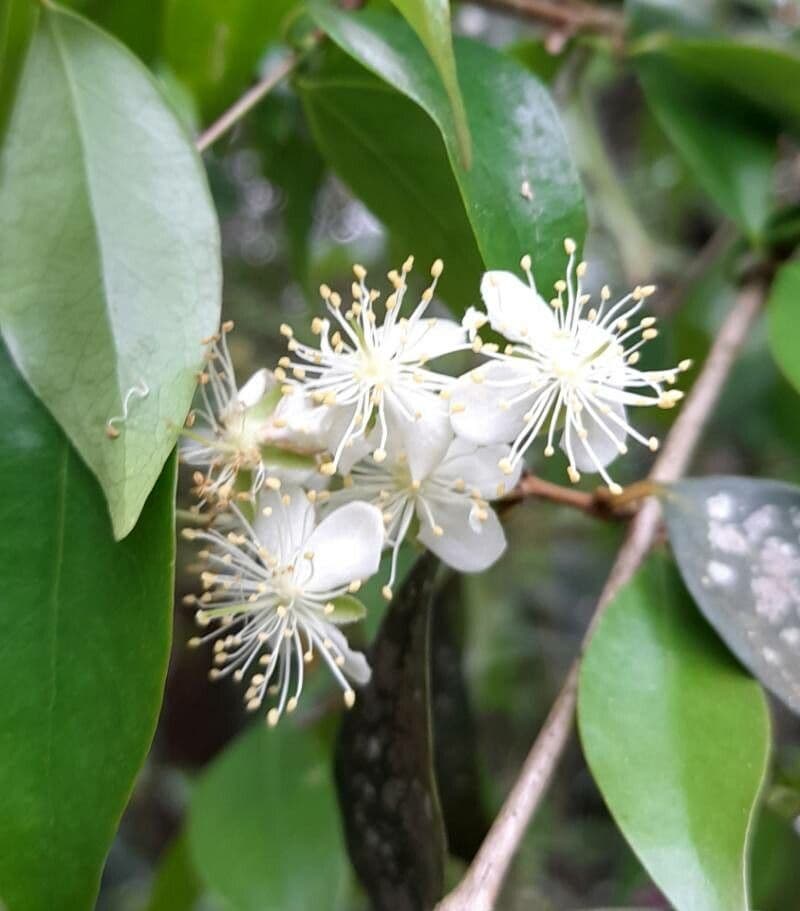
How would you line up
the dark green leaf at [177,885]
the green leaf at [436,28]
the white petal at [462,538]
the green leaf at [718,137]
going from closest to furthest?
the green leaf at [436,28] < the white petal at [462,538] < the green leaf at [718,137] < the dark green leaf at [177,885]

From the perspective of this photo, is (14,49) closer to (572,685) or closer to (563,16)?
(563,16)

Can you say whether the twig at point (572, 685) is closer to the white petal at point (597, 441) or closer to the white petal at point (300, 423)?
the white petal at point (597, 441)

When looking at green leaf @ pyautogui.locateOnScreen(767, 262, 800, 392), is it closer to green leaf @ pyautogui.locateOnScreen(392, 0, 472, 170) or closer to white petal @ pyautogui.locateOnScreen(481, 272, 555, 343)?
white petal @ pyautogui.locateOnScreen(481, 272, 555, 343)

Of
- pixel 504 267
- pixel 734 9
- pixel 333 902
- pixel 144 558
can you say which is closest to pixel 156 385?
pixel 144 558

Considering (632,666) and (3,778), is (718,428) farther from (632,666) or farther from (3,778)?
(3,778)

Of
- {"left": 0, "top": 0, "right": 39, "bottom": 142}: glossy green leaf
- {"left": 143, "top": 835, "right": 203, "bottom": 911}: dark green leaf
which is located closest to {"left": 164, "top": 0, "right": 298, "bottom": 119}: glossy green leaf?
{"left": 0, "top": 0, "right": 39, "bottom": 142}: glossy green leaf

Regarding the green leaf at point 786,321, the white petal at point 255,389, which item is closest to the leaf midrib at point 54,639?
the white petal at point 255,389
